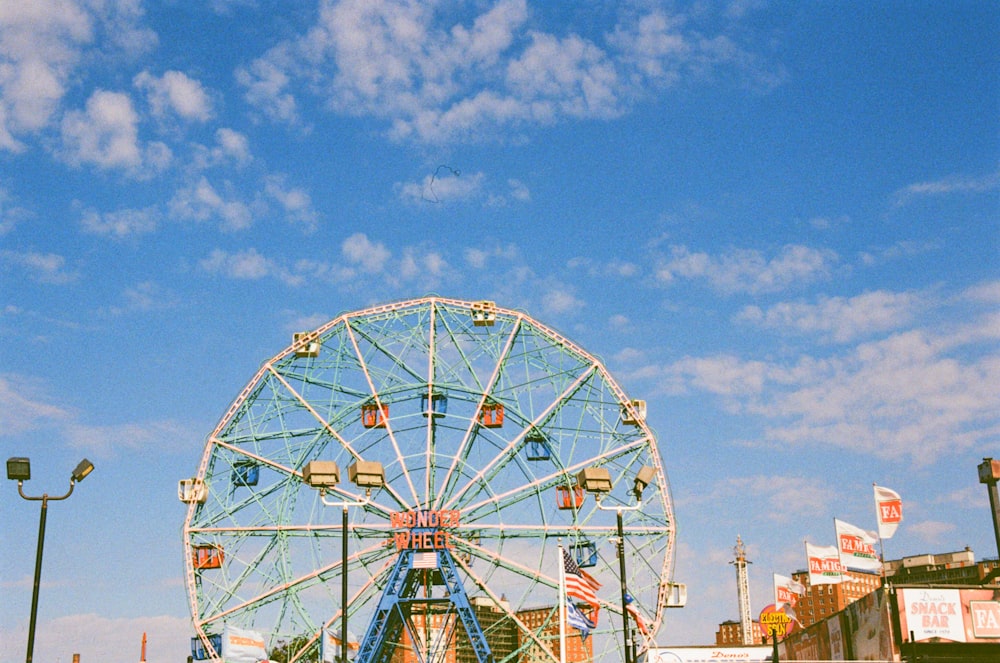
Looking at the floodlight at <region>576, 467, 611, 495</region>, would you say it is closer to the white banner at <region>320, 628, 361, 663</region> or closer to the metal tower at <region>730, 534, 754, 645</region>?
the white banner at <region>320, 628, 361, 663</region>

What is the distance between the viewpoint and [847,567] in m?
51.2

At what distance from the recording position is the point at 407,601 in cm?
5100

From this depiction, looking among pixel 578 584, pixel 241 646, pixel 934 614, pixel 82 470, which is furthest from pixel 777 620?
pixel 82 470

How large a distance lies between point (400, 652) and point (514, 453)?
121m

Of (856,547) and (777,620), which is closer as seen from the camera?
(777,620)

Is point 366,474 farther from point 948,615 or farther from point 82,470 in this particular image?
point 948,615

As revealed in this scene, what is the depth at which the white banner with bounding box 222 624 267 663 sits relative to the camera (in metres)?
46.3

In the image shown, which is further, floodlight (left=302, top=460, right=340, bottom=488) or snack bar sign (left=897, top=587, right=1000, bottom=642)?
snack bar sign (left=897, top=587, right=1000, bottom=642)

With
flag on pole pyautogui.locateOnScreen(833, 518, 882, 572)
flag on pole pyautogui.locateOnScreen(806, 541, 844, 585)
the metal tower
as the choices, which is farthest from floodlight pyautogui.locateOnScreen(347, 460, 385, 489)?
the metal tower

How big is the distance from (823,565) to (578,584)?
95.0 feet

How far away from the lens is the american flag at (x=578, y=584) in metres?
34.5

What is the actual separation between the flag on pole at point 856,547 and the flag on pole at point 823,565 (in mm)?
5909

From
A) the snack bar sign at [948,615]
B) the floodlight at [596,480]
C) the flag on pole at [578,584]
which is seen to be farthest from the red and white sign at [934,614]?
the floodlight at [596,480]

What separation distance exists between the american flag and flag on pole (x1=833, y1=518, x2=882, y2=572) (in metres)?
19.7
